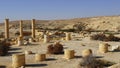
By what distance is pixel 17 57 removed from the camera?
20750 mm

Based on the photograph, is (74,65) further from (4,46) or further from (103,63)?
(4,46)

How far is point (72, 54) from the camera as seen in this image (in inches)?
901

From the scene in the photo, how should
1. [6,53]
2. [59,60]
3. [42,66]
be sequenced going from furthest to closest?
[6,53] < [59,60] < [42,66]

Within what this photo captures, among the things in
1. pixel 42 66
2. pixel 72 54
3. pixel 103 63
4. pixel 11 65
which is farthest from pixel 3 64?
pixel 103 63

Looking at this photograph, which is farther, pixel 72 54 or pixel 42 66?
pixel 72 54

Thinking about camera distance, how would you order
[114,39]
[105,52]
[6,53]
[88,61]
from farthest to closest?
[114,39] → [6,53] → [105,52] → [88,61]

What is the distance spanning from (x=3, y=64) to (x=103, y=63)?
23.8 ft

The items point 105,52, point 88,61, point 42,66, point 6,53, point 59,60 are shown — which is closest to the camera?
point 88,61

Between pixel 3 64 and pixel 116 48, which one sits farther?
pixel 116 48

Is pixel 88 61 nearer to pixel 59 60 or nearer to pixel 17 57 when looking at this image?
pixel 59 60

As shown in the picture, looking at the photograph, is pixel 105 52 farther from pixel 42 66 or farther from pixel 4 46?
pixel 4 46

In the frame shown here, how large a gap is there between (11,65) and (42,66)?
2.41m

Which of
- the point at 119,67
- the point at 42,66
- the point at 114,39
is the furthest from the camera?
the point at 114,39

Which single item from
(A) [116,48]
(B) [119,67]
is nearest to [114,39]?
(A) [116,48]
